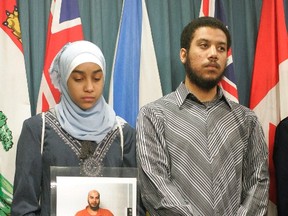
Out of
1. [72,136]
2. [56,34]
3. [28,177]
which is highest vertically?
[56,34]

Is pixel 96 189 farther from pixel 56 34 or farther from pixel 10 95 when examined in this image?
pixel 56 34

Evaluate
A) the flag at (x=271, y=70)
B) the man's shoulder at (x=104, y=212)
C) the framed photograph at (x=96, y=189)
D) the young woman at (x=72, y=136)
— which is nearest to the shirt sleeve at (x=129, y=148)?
the young woman at (x=72, y=136)

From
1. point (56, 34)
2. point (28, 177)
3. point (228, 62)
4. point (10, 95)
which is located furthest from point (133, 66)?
point (28, 177)

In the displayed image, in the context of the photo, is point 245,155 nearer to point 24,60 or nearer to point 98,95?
point 98,95

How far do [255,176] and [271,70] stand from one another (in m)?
0.79

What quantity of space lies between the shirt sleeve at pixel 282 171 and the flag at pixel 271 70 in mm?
141

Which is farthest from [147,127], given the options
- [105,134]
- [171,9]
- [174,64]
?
[171,9]

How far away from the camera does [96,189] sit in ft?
7.13

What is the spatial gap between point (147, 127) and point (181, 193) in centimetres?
32

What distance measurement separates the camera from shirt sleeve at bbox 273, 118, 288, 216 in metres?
2.78

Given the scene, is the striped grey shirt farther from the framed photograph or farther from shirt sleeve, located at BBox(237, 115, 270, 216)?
the framed photograph

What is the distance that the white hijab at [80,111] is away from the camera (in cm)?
234

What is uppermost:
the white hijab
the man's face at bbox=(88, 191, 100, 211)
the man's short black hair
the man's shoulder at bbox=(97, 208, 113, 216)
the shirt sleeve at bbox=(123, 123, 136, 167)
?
the man's short black hair

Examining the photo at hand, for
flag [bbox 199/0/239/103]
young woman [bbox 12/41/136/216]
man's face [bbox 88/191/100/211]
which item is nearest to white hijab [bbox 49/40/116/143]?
young woman [bbox 12/41/136/216]
